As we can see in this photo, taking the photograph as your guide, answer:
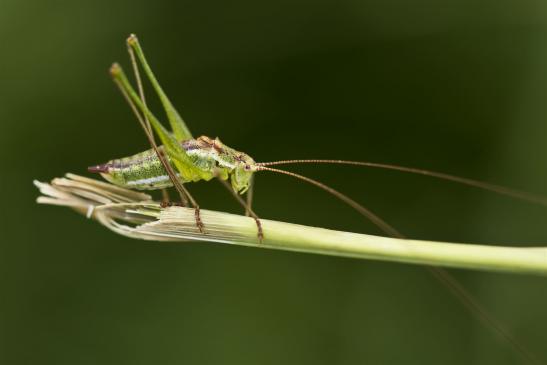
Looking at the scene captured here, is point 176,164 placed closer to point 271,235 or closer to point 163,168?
point 163,168

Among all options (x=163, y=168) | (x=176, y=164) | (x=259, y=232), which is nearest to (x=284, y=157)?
(x=176, y=164)

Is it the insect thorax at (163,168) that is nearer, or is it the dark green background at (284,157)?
the insect thorax at (163,168)

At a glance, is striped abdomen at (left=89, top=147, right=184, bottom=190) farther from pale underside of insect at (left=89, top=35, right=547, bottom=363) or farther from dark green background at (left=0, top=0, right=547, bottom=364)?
dark green background at (left=0, top=0, right=547, bottom=364)

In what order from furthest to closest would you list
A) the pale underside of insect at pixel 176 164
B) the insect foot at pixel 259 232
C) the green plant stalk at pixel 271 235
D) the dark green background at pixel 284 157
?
the dark green background at pixel 284 157 → the pale underside of insect at pixel 176 164 → the insect foot at pixel 259 232 → the green plant stalk at pixel 271 235

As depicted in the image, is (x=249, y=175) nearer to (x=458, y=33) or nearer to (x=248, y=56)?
(x=248, y=56)

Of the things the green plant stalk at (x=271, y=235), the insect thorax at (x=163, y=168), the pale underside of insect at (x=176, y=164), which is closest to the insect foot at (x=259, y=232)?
the green plant stalk at (x=271, y=235)

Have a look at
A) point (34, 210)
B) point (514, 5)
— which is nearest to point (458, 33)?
point (514, 5)

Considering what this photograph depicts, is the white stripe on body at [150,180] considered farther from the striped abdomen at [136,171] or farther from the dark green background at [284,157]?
the dark green background at [284,157]

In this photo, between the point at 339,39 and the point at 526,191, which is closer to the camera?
the point at 526,191
